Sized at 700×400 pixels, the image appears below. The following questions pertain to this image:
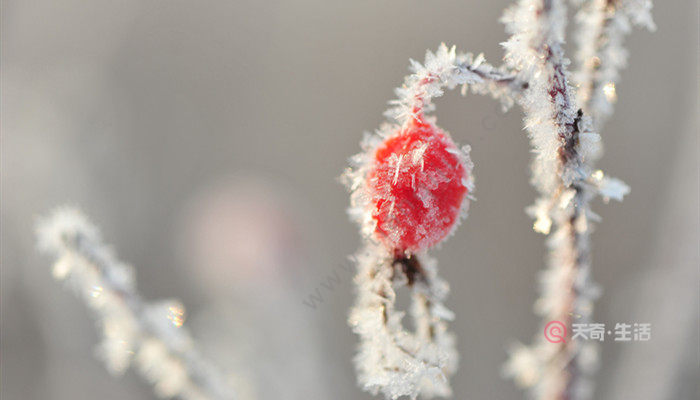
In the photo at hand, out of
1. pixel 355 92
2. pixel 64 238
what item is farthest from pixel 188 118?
pixel 64 238

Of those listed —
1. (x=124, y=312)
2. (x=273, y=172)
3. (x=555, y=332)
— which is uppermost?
(x=273, y=172)

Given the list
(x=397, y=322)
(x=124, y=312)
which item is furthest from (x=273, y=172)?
(x=397, y=322)

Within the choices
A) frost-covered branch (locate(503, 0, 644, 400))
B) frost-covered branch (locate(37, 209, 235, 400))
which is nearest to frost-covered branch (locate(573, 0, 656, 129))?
frost-covered branch (locate(503, 0, 644, 400))

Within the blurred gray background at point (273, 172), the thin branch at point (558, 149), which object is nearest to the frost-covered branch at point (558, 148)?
the thin branch at point (558, 149)

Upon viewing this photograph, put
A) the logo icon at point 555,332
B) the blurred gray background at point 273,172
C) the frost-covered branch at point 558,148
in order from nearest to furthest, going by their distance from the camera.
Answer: the frost-covered branch at point 558,148 → the logo icon at point 555,332 → the blurred gray background at point 273,172

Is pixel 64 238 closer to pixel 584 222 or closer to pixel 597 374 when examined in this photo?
pixel 584 222

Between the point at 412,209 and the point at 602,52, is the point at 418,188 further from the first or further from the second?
the point at 602,52

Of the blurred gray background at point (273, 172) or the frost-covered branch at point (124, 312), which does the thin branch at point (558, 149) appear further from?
the blurred gray background at point (273, 172)
